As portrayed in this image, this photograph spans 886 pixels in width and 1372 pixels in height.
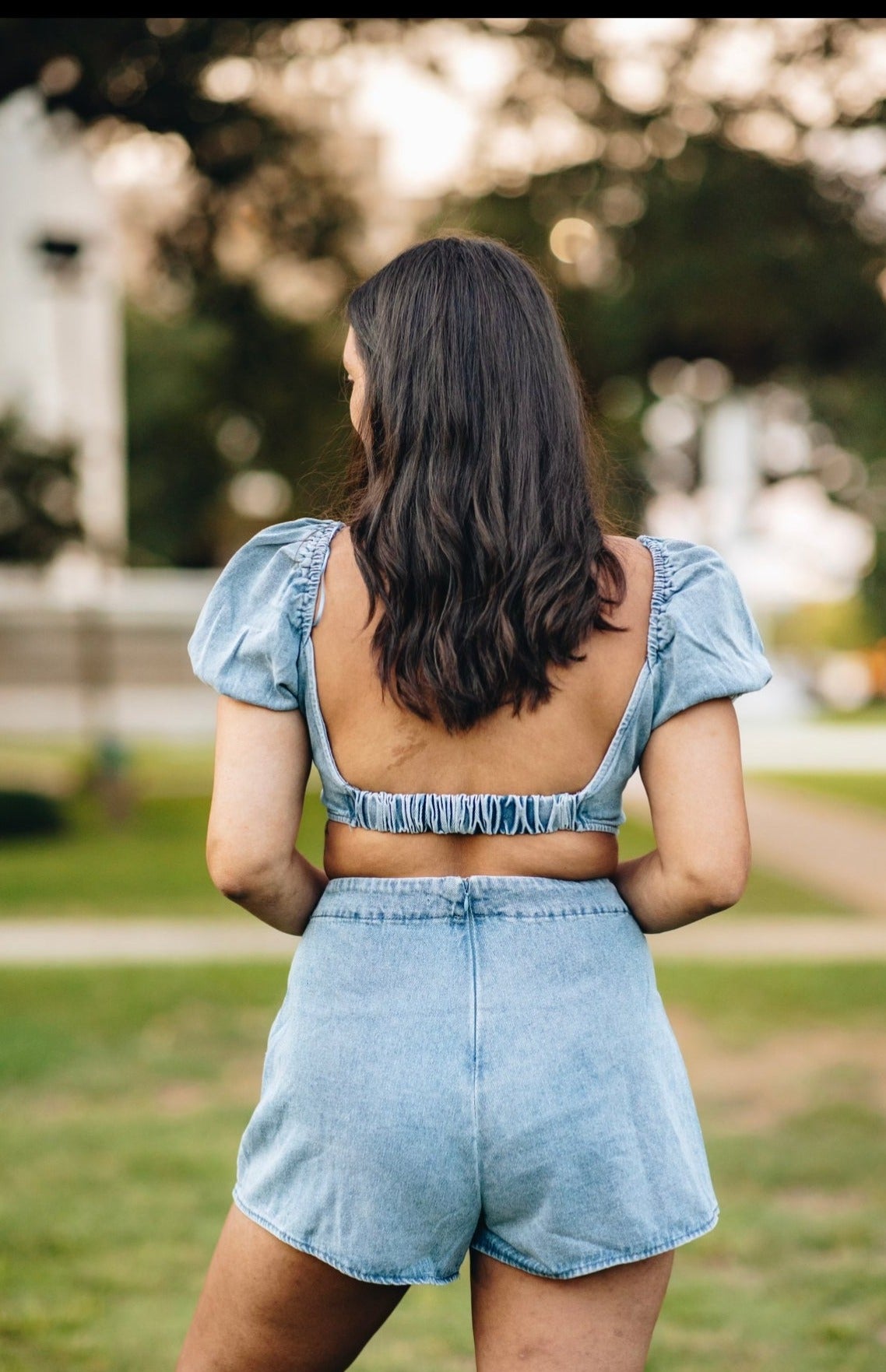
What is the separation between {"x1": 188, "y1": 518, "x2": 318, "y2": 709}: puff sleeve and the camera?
1682mm

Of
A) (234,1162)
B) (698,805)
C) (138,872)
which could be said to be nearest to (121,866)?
(138,872)

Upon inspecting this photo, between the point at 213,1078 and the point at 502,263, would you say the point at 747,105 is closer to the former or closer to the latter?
the point at 213,1078

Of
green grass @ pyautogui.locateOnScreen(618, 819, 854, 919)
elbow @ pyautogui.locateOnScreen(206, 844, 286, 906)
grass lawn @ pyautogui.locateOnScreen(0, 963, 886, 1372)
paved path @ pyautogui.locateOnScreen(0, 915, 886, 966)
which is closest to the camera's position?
elbow @ pyautogui.locateOnScreen(206, 844, 286, 906)

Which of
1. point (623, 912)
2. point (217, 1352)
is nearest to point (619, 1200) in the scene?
point (623, 912)

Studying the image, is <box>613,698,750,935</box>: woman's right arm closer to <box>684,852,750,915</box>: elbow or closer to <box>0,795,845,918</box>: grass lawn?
<box>684,852,750,915</box>: elbow

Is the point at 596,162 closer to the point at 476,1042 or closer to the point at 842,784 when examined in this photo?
the point at 842,784

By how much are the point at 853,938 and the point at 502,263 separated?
6704 mm

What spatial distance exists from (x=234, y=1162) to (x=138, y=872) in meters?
5.51

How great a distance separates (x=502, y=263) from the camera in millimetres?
1743

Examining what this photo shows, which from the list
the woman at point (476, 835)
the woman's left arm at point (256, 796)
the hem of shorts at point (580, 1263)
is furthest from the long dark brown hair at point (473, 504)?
the hem of shorts at point (580, 1263)

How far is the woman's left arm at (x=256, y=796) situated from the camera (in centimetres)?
170

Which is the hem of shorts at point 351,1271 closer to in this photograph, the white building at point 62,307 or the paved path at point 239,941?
the paved path at point 239,941

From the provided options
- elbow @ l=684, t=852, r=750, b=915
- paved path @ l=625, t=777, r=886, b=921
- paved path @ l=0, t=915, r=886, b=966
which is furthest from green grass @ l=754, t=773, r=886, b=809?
elbow @ l=684, t=852, r=750, b=915

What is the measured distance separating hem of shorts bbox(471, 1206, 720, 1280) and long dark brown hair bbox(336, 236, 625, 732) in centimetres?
62
